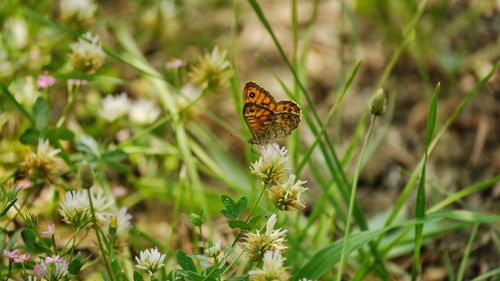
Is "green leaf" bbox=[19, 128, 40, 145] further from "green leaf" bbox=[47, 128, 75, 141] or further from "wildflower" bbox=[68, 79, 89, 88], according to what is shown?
"wildflower" bbox=[68, 79, 89, 88]

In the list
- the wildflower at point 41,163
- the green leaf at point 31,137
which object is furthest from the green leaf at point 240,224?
the green leaf at point 31,137

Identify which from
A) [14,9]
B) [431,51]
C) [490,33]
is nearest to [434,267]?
[431,51]

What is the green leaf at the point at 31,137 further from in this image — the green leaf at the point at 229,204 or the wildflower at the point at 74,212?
the green leaf at the point at 229,204

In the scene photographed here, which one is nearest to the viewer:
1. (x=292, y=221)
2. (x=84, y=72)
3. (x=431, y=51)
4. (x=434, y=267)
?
(x=84, y=72)

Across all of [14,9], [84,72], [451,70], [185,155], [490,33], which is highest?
[490,33]

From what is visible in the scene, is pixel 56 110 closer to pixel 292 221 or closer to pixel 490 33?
pixel 292 221

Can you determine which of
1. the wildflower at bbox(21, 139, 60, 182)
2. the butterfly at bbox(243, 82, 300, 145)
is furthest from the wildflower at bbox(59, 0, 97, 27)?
the butterfly at bbox(243, 82, 300, 145)
